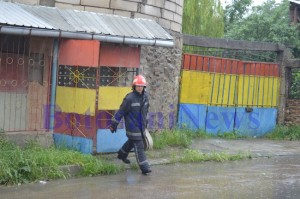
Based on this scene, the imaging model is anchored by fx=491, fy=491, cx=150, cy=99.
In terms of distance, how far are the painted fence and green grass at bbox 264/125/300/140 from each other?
8.0 inches

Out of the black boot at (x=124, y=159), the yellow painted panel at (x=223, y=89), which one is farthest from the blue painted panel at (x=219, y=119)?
the black boot at (x=124, y=159)

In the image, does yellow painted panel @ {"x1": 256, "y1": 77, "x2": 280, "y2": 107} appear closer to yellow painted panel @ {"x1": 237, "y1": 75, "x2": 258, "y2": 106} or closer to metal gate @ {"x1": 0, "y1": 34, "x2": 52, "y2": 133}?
yellow painted panel @ {"x1": 237, "y1": 75, "x2": 258, "y2": 106}

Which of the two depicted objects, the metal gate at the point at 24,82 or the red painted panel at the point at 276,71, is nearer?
the metal gate at the point at 24,82

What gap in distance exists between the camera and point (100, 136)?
9445mm

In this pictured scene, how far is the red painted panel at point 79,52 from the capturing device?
8.80 meters

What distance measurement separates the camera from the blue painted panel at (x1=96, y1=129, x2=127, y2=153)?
9.44 meters

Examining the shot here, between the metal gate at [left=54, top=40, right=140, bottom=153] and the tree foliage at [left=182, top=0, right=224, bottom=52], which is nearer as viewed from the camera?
the metal gate at [left=54, top=40, right=140, bottom=153]

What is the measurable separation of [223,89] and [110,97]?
5.08 m

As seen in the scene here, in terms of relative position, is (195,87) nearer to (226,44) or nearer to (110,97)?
(226,44)

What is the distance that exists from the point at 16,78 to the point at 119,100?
2.00 m

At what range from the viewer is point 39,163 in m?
7.75

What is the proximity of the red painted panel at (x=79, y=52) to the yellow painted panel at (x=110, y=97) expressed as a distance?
0.73m

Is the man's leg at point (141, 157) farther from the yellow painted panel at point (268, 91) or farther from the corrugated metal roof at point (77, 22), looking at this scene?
the yellow painted panel at point (268, 91)

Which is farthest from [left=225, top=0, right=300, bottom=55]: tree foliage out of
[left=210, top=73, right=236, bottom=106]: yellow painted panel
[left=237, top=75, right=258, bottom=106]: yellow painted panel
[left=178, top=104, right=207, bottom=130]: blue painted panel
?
[left=178, top=104, right=207, bottom=130]: blue painted panel
